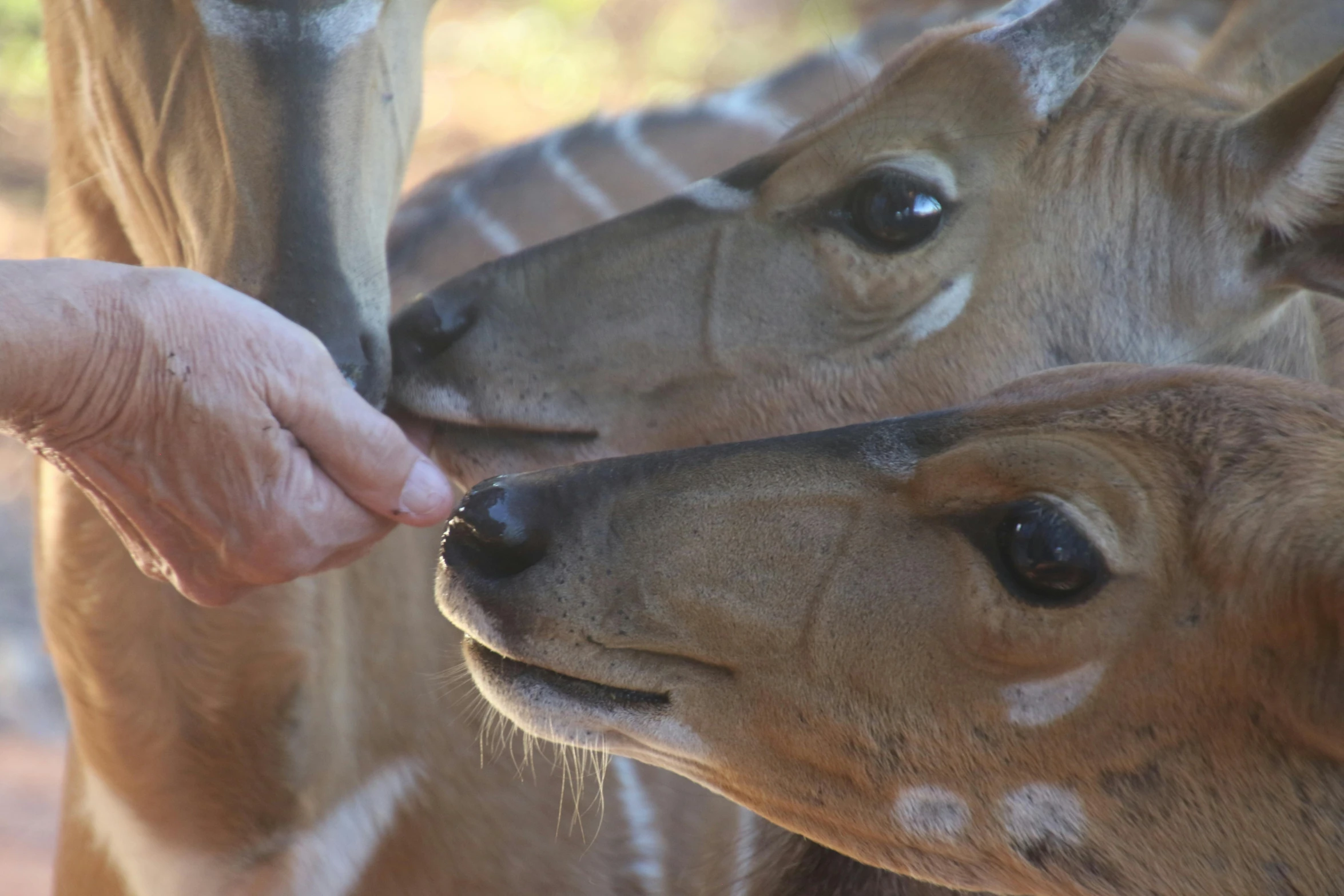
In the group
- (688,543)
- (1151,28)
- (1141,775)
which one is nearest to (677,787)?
(688,543)

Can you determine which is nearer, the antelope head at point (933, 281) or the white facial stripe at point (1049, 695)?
the white facial stripe at point (1049, 695)

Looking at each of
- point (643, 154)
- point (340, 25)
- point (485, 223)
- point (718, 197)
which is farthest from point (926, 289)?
point (643, 154)

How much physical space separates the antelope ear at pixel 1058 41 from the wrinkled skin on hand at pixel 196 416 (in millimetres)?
944

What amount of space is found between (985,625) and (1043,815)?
203 millimetres

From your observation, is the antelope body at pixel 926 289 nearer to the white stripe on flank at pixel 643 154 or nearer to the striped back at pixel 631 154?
the striped back at pixel 631 154

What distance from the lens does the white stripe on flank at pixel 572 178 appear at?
335cm

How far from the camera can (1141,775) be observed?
56.7 inches

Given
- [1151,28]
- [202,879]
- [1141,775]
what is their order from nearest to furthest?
[1141,775] < [202,879] < [1151,28]

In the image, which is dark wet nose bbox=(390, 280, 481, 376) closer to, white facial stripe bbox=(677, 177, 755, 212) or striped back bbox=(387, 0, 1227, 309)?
white facial stripe bbox=(677, 177, 755, 212)

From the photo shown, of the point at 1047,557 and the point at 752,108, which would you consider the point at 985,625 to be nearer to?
the point at 1047,557

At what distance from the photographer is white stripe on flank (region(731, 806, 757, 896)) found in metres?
1.96

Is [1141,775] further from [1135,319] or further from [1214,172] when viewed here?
[1214,172]

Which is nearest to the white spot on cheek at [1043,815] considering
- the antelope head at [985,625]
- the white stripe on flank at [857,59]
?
the antelope head at [985,625]

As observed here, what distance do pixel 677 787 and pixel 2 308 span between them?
4.17 feet
